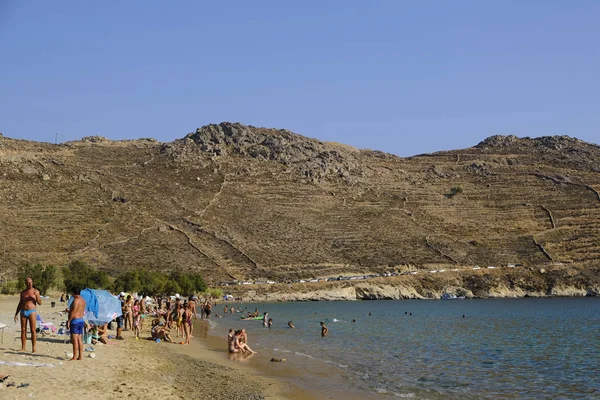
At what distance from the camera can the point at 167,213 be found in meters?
80.9

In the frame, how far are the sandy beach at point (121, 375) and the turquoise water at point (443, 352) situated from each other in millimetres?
2640

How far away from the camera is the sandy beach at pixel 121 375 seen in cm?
1302

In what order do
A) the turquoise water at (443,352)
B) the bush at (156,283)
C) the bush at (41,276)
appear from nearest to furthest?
1. the turquoise water at (443,352)
2. the bush at (41,276)
3. the bush at (156,283)

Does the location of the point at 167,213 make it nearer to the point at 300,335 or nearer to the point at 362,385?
the point at 300,335

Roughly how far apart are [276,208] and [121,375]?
71.7 metres

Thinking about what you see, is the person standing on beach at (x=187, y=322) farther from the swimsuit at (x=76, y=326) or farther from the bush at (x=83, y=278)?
the bush at (x=83, y=278)

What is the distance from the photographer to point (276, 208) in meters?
87.2

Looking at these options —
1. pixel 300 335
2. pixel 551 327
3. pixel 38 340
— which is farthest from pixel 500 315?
pixel 38 340

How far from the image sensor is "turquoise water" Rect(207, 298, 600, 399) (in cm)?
1903

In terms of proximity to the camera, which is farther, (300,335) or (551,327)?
(551,327)

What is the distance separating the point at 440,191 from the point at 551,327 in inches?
2480

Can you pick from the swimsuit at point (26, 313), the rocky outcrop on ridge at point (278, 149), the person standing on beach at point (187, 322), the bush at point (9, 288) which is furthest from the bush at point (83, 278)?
the rocky outcrop on ridge at point (278, 149)

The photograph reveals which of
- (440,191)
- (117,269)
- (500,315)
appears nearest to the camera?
(500,315)

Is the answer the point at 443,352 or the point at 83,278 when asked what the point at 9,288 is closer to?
the point at 83,278
